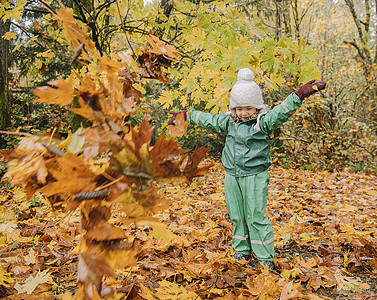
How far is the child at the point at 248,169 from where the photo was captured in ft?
7.33

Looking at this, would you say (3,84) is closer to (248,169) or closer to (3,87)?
(3,87)

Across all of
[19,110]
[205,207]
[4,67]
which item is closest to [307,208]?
[205,207]

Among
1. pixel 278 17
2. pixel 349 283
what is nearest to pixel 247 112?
pixel 349 283

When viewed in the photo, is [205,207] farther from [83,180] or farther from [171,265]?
[83,180]

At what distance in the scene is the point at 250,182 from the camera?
2270mm

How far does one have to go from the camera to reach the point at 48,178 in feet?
2.41

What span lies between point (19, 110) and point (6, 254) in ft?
23.6

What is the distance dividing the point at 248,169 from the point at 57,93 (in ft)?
5.91

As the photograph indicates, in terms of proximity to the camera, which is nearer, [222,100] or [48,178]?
[48,178]

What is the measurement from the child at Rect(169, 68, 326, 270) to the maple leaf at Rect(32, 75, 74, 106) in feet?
5.28

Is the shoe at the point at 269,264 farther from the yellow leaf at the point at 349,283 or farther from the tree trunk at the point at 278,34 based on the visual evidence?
the tree trunk at the point at 278,34

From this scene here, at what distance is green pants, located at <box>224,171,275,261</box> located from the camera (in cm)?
223

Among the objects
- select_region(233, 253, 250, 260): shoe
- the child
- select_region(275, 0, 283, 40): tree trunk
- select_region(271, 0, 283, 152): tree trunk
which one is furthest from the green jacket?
select_region(275, 0, 283, 40): tree trunk

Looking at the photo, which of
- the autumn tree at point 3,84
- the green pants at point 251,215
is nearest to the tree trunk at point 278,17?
the green pants at point 251,215
